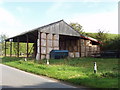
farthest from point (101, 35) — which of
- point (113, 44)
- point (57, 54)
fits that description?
point (57, 54)

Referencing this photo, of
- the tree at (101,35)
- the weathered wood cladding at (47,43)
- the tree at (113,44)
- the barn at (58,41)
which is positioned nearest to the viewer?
the barn at (58,41)

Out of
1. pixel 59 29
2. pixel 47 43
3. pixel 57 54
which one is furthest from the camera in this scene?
pixel 59 29

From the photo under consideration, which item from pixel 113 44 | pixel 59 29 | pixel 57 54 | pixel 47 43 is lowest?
pixel 57 54

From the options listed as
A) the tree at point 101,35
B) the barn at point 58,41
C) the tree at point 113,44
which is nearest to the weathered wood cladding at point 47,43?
the barn at point 58,41

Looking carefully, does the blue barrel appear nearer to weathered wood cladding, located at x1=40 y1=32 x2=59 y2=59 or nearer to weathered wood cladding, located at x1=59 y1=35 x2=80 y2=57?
weathered wood cladding, located at x1=40 y1=32 x2=59 y2=59

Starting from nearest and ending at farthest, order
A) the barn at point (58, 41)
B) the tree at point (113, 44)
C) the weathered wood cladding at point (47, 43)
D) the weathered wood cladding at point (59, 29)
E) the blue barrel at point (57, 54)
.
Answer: the barn at point (58, 41) → the weathered wood cladding at point (47, 43) → the blue barrel at point (57, 54) → the weathered wood cladding at point (59, 29) → the tree at point (113, 44)

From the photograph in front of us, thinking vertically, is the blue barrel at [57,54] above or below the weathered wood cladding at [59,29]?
below

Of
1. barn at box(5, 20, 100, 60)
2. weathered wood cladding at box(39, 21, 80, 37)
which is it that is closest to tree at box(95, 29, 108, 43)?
barn at box(5, 20, 100, 60)

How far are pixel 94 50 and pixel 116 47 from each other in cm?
502

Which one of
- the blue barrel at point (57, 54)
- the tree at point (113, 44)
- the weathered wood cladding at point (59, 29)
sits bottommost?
the blue barrel at point (57, 54)

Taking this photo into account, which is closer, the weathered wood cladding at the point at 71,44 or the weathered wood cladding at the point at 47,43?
the weathered wood cladding at the point at 47,43

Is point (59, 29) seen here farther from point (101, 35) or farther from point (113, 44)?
point (101, 35)

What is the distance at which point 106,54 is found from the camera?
100.0 ft

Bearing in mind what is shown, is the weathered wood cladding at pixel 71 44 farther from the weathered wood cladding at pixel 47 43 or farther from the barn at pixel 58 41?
the weathered wood cladding at pixel 47 43
